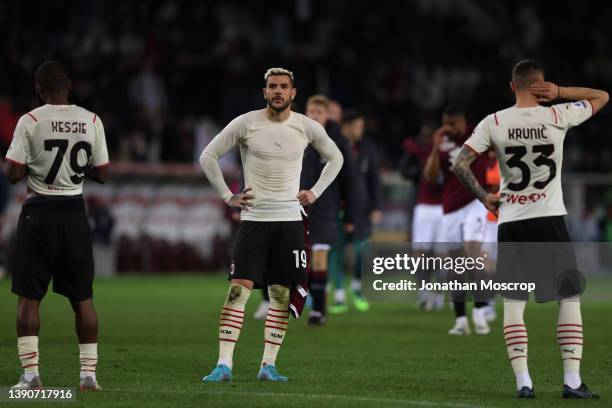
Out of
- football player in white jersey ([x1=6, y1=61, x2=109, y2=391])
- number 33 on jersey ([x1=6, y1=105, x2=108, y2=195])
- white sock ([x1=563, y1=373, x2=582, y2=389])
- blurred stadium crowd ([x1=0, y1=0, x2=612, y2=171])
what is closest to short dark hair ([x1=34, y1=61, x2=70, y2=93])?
football player in white jersey ([x1=6, y1=61, x2=109, y2=391])

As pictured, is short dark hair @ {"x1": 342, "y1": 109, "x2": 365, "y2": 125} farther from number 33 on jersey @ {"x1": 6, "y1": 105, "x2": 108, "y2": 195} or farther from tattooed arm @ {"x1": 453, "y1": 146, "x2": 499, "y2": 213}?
number 33 on jersey @ {"x1": 6, "y1": 105, "x2": 108, "y2": 195}

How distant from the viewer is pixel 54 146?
29.1 feet

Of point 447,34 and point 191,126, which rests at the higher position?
point 447,34

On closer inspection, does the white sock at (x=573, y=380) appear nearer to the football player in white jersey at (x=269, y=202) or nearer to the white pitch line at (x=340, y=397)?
the white pitch line at (x=340, y=397)

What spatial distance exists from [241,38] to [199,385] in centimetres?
2357

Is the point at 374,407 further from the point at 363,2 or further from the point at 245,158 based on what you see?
the point at 363,2

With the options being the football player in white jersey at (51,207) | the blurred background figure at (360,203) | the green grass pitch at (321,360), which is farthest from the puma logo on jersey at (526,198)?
the blurred background figure at (360,203)

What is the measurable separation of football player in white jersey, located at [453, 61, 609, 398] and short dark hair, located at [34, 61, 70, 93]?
9.64ft

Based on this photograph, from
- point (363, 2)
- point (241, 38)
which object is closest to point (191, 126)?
point (241, 38)

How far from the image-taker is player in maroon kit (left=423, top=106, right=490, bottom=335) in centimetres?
1429

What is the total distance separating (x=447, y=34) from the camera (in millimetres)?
35938

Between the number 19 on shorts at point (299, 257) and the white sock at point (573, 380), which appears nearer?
the white sock at point (573, 380)

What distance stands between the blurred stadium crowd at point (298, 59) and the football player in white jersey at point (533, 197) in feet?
56.3

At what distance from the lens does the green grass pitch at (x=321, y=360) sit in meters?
8.88
